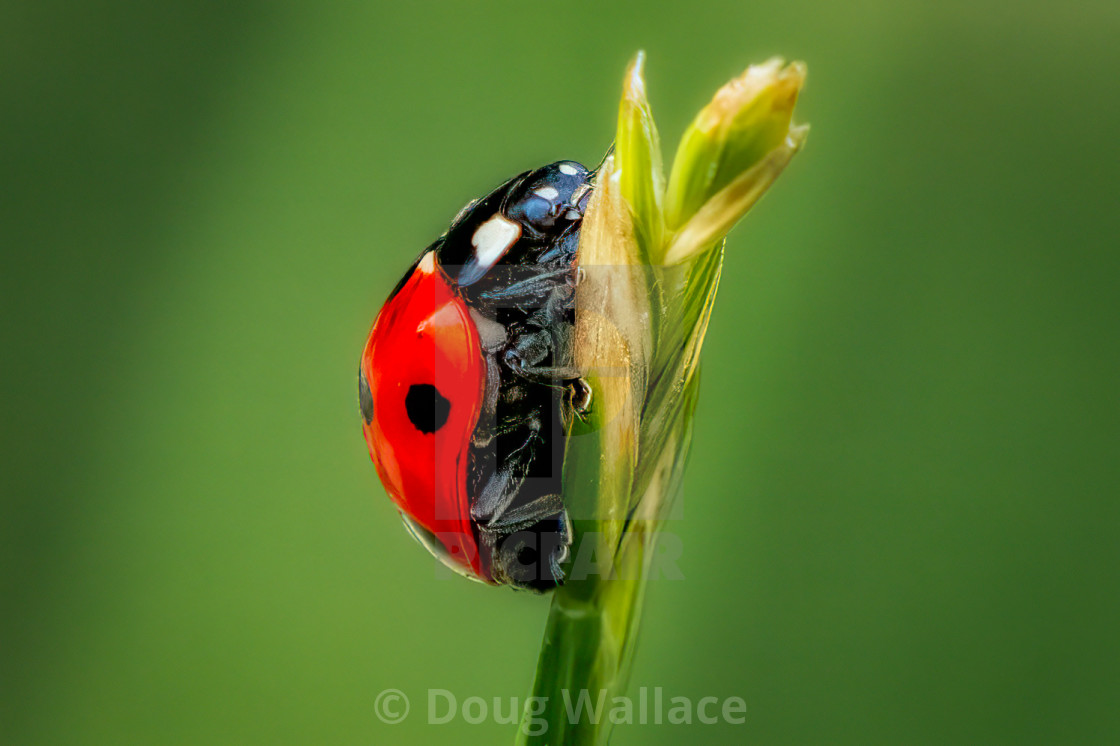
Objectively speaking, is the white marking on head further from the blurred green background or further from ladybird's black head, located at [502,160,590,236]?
the blurred green background

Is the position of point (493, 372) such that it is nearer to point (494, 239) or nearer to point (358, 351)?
point (494, 239)

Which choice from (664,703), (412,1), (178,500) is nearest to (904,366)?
(664,703)

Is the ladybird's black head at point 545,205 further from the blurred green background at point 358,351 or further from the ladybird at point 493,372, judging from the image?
the blurred green background at point 358,351

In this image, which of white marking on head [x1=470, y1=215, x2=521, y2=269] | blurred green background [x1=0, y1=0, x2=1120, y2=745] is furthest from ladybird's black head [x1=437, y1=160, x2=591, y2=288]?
blurred green background [x1=0, y1=0, x2=1120, y2=745]

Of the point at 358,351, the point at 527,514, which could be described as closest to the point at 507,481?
the point at 527,514

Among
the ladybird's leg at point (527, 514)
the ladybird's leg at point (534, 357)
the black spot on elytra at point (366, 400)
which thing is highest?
the ladybird's leg at point (534, 357)

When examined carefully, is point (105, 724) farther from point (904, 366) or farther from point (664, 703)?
point (904, 366)

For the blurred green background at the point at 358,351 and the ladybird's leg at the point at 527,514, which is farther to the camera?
the blurred green background at the point at 358,351

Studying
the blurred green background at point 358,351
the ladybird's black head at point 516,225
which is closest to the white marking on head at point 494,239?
the ladybird's black head at point 516,225
